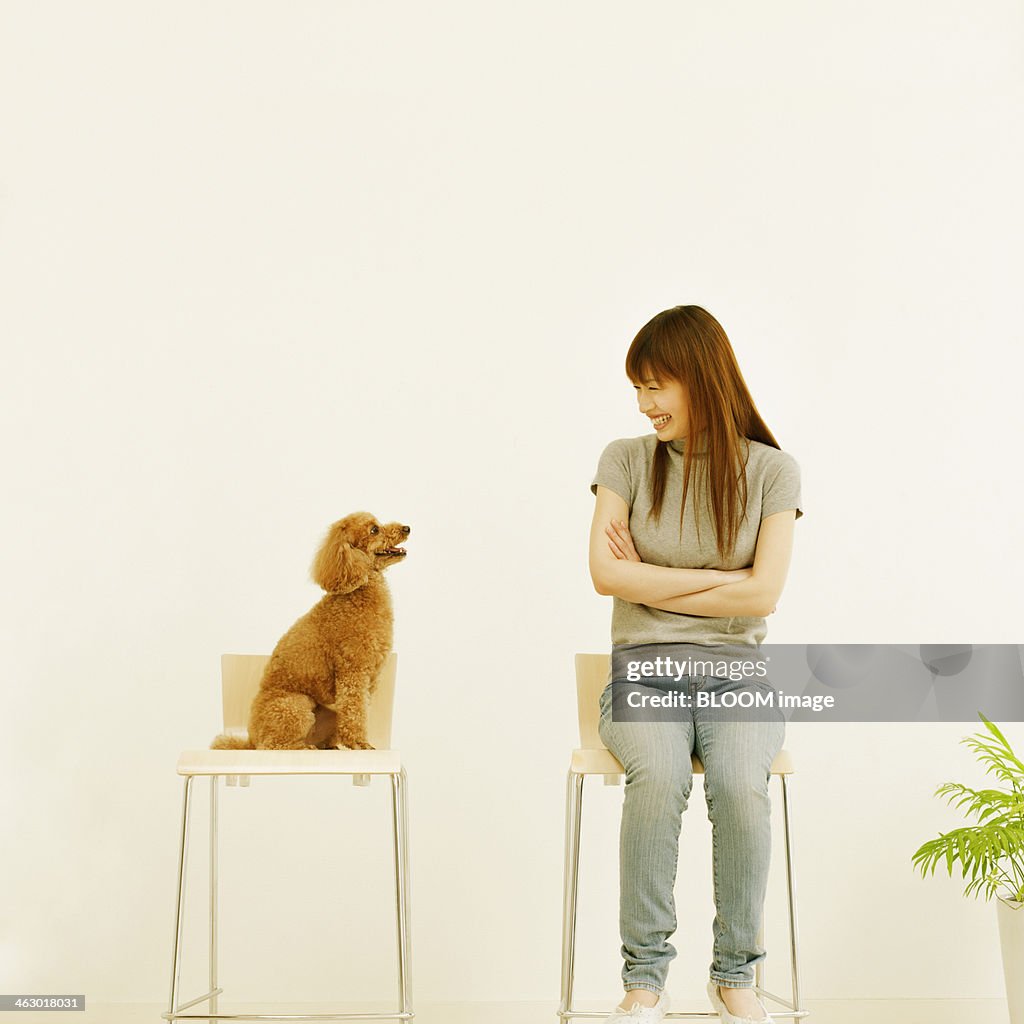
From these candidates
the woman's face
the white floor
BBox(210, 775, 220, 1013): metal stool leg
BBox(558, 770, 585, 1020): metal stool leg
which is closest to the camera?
BBox(558, 770, 585, 1020): metal stool leg

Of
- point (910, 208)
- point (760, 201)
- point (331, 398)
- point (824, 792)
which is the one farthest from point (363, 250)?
point (824, 792)

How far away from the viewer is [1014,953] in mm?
2078

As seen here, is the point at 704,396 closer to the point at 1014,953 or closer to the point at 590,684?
the point at 590,684

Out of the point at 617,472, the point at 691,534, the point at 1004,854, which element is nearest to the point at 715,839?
the point at 691,534

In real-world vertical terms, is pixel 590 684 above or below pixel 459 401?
below

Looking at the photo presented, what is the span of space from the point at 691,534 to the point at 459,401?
0.78m

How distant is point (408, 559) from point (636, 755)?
881mm

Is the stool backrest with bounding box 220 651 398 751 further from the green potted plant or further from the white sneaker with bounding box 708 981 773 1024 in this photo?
the green potted plant

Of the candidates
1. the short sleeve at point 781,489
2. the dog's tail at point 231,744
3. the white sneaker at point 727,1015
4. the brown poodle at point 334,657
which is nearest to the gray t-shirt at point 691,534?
the short sleeve at point 781,489

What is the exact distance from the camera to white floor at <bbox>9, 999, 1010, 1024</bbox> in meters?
2.30

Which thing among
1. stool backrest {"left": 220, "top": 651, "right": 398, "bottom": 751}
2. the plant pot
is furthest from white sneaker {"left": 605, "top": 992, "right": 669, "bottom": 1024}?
the plant pot

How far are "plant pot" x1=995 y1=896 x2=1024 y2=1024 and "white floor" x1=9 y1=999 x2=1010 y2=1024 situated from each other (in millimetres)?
266

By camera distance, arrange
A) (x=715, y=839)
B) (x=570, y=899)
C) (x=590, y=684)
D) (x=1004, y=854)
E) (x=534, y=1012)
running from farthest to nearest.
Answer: (x=534, y=1012) < (x=1004, y=854) < (x=590, y=684) < (x=570, y=899) < (x=715, y=839)

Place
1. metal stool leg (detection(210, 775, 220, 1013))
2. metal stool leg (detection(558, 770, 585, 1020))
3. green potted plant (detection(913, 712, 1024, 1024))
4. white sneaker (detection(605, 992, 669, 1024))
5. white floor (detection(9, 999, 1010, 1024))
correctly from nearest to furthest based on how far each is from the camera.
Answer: white sneaker (detection(605, 992, 669, 1024))
metal stool leg (detection(558, 770, 585, 1020))
green potted plant (detection(913, 712, 1024, 1024))
metal stool leg (detection(210, 775, 220, 1013))
white floor (detection(9, 999, 1010, 1024))
